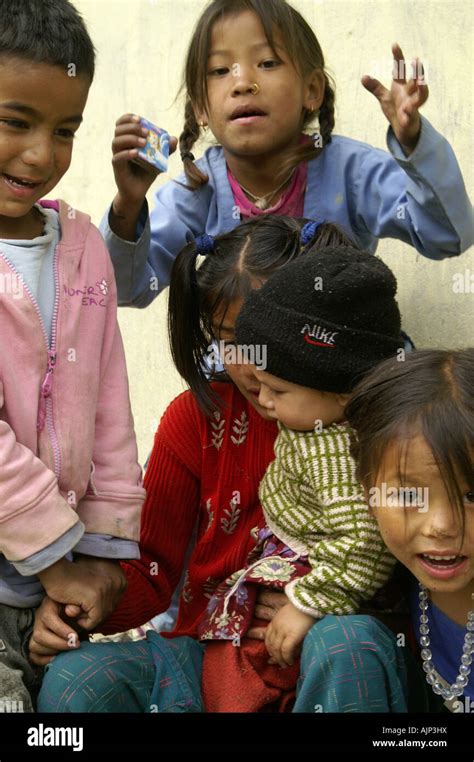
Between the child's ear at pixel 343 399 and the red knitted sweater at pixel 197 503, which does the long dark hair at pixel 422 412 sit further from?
the red knitted sweater at pixel 197 503

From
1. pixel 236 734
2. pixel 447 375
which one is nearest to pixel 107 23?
pixel 447 375

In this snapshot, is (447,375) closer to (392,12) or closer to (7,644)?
(7,644)

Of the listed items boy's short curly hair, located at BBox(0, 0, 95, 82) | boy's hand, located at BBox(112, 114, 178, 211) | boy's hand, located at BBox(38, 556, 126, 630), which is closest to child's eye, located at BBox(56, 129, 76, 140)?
boy's short curly hair, located at BBox(0, 0, 95, 82)

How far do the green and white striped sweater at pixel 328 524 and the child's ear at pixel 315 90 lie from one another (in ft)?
3.36

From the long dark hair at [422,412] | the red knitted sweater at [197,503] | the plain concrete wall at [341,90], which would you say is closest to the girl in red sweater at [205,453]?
the red knitted sweater at [197,503]

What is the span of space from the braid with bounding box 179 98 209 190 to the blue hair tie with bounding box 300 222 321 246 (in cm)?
63

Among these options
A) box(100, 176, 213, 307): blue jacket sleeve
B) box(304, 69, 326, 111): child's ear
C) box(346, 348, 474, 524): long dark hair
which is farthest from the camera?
box(304, 69, 326, 111): child's ear

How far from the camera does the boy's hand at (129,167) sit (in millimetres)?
2713

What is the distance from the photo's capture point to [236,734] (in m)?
2.23

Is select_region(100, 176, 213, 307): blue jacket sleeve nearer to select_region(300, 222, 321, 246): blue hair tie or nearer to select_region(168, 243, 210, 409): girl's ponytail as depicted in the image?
select_region(168, 243, 210, 409): girl's ponytail

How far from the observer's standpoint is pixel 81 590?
2352mm

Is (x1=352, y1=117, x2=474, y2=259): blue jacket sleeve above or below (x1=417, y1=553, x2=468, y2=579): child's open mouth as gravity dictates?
above

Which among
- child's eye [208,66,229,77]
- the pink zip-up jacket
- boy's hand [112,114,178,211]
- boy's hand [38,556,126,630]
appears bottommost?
boy's hand [38,556,126,630]

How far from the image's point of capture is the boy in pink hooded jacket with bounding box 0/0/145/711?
2.30 m
